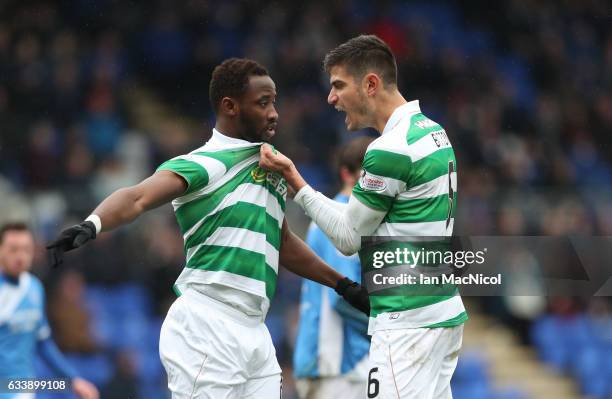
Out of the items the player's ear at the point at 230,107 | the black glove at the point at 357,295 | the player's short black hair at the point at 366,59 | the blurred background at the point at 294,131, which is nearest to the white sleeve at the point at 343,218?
the black glove at the point at 357,295

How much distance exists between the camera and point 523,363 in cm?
1200

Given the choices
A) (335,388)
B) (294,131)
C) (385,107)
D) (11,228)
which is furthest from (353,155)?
(294,131)

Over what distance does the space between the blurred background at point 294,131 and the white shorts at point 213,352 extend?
3.73 meters

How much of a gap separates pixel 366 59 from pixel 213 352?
1518 millimetres

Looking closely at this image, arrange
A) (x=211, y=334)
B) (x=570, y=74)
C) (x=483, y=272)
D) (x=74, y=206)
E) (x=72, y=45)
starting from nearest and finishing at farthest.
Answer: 1. (x=211, y=334)
2. (x=483, y=272)
3. (x=74, y=206)
4. (x=72, y=45)
5. (x=570, y=74)

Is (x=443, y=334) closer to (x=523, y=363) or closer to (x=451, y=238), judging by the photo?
(x=451, y=238)

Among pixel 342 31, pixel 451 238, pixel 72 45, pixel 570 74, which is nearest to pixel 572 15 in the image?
pixel 570 74

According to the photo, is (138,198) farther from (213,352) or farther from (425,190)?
(425,190)

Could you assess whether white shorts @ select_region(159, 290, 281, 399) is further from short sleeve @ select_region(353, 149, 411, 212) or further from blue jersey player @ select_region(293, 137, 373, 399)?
blue jersey player @ select_region(293, 137, 373, 399)

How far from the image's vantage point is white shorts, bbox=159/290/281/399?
15.0 feet

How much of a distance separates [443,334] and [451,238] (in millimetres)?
469

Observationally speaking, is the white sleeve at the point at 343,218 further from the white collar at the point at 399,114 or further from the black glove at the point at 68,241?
the black glove at the point at 68,241

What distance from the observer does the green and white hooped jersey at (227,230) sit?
467 cm

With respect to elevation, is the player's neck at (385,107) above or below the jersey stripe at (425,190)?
above
